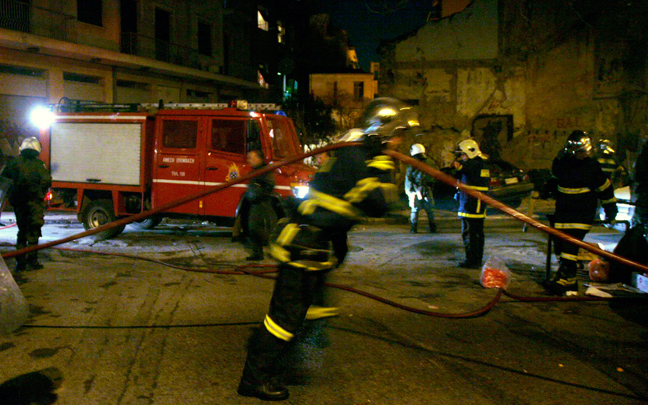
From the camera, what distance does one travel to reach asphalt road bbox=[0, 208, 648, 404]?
342 centimetres

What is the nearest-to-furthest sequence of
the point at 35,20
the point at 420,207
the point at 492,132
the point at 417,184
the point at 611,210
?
the point at 611,210 < the point at 417,184 < the point at 420,207 < the point at 35,20 < the point at 492,132

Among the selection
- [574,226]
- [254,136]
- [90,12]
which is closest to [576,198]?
[574,226]

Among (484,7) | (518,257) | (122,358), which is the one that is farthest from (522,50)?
(122,358)

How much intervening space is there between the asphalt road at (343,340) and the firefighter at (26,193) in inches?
19.8

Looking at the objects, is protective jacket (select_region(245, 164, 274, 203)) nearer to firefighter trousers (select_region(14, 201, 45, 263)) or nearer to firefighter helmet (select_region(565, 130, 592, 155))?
firefighter trousers (select_region(14, 201, 45, 263))

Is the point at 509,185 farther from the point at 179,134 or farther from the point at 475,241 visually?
the point at 179,134

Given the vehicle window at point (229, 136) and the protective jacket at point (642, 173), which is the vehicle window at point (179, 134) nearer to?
the vehicle window at point (229, 136)

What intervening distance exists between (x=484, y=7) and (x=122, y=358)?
64.4ft

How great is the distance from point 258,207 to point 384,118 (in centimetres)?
446

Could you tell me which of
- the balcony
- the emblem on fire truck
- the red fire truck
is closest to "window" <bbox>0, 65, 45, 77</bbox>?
the balcony

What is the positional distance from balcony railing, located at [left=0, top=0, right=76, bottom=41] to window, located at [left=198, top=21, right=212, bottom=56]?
27.2ft

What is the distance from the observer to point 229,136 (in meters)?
9.02

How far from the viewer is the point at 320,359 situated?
12.8 feet

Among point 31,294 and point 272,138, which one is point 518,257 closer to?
point 272,138
